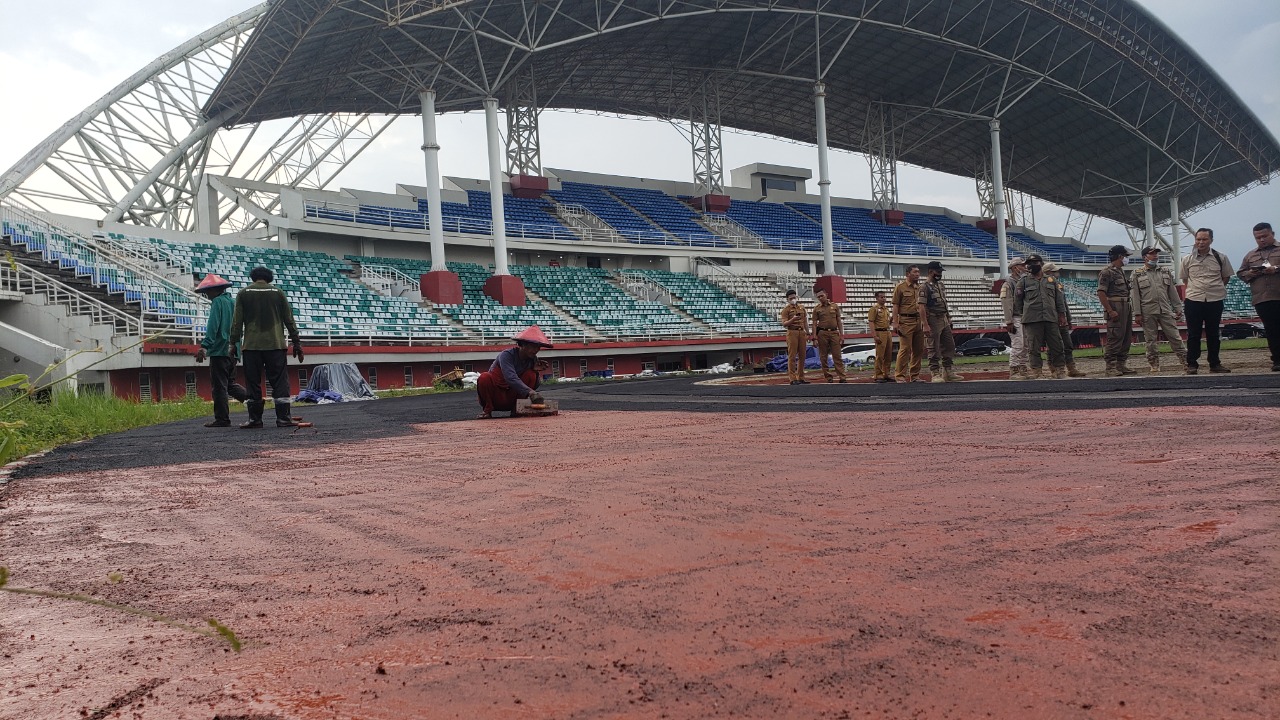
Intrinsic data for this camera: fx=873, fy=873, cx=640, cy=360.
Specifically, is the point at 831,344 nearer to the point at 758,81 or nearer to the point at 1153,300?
the point at 1153,300

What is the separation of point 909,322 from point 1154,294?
3.34m

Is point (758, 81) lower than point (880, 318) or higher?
higher

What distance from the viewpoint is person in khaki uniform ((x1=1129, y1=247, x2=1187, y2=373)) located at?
12227mm

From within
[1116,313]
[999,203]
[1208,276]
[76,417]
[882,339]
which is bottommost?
[76,417]

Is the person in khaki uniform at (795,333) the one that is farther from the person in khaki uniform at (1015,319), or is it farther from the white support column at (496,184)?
the white support column at (496,184)

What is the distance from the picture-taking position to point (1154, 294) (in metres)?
12.3

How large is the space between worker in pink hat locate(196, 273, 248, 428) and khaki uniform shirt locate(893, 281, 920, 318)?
9391 mm

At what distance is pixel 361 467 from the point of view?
5.93m

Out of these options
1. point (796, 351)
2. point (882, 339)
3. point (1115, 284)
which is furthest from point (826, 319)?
point (1115, 284)

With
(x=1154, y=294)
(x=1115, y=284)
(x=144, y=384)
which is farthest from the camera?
(x=144, y=384)

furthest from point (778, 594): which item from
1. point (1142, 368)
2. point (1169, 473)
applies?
point (1142, 368)

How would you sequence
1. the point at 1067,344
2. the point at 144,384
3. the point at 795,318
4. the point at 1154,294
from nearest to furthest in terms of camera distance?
the point at 1154,294 → the point at 1067,344 → the point at 795,318 → the point at 144,384

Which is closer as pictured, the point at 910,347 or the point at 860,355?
the point at 910,347

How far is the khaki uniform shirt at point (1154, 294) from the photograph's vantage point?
12.3 metres
